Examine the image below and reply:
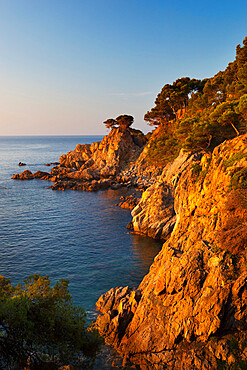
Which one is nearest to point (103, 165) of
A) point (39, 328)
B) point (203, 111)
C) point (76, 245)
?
point (203, 111)

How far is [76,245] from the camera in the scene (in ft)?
135

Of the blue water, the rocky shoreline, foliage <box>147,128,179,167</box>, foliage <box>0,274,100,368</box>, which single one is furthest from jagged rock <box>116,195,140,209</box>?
foliage <box>0,274,100,368</box>

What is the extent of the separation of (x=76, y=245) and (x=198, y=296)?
1018 inches

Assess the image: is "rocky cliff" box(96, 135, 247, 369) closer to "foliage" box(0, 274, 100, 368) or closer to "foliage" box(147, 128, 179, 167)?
"foliage" box(0, 274, 100, 368)

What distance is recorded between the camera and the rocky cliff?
17094 millimetres

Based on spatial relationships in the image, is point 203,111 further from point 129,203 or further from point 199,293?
point 199,293

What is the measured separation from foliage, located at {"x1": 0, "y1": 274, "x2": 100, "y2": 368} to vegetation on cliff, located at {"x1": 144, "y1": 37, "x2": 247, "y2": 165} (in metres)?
26.4

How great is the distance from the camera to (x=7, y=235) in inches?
1769

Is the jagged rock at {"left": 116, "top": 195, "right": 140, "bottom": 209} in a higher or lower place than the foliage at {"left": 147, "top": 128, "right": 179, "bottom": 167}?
lower

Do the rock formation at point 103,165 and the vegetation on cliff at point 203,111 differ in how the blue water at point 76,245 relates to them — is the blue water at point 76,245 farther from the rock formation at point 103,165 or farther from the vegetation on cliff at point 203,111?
the vegetation on cliff at point 203,111

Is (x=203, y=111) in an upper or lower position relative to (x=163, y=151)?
upper

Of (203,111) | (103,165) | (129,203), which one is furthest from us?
(103,165)

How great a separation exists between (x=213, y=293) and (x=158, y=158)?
51.0 metres

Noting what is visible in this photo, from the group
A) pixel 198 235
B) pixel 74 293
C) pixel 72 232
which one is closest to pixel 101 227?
pixel 72 232
